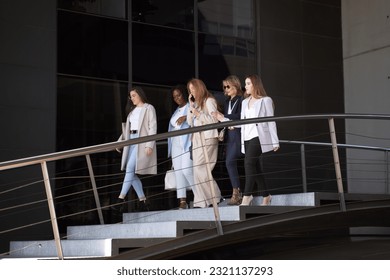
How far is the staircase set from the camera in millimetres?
7633

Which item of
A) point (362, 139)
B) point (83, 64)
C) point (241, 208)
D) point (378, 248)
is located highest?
point (83, 64)

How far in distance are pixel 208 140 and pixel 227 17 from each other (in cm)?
617

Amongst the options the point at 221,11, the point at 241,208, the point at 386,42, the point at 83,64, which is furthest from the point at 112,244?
the point at 386,42

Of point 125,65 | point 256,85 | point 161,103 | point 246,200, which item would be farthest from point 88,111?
point 246,200

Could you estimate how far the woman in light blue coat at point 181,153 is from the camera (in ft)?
31.2

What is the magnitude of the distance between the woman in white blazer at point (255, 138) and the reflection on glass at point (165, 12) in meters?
5.33

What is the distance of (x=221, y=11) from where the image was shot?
14750 mm

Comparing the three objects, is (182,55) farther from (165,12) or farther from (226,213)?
(226,213)

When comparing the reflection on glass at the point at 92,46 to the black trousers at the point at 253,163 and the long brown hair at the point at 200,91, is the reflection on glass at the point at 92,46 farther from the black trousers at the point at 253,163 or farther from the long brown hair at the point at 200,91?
the black trousers at the point at 253,163

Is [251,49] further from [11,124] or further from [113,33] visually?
[11,124]

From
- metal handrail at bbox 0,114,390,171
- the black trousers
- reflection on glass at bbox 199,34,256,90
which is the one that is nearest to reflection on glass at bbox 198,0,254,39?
reflection on glass at bbox 199,34,256,90

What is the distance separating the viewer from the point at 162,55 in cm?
1391

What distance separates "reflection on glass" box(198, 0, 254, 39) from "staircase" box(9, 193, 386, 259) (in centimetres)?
608

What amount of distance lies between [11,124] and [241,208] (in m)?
5.65
